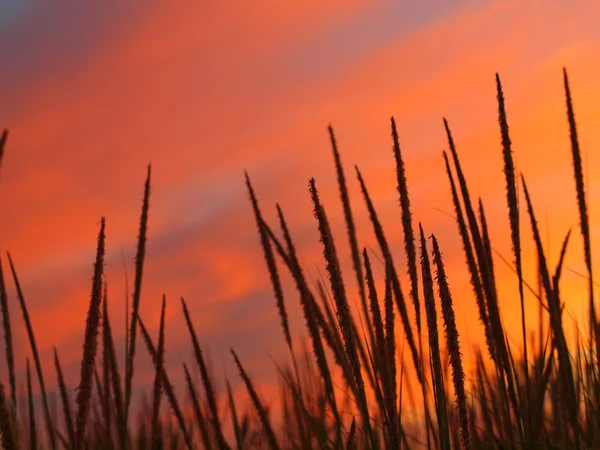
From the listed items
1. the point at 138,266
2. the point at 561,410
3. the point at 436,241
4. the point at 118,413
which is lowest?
the point at 561,410

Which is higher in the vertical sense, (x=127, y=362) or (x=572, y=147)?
(x=572, y=147)

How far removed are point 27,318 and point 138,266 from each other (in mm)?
370

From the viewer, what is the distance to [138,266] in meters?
2.54

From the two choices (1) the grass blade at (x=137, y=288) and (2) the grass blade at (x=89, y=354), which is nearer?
(2) the grass blade at (x=89, y=354)

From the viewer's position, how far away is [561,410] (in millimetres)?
2693

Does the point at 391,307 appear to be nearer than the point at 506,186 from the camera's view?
Yes

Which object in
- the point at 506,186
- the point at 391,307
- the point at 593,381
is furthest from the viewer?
the point at 593,381

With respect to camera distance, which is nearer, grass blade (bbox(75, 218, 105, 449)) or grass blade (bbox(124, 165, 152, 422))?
grass blade (bbox(75, 218, 105, 449))

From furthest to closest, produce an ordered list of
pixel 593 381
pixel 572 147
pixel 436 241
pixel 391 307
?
pixel 572 147, pixel 593 381, pixel 391 307, pixel 436 241

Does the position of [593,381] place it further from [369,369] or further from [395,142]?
[395,142]

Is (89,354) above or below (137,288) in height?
below

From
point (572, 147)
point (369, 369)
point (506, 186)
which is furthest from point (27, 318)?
point (572, 147)

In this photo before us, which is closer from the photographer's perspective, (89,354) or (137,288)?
(89,354)

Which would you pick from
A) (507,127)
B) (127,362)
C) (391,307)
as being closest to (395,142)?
(507,127)
